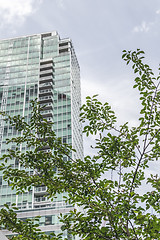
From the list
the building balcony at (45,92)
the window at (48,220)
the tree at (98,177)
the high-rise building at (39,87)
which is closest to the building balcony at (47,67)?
the high-rise building at (39,87)

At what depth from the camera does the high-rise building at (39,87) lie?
5453cm

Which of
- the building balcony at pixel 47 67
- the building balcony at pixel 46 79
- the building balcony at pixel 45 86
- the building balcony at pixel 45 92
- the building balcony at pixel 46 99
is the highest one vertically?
the building balcony at pixel 47 67

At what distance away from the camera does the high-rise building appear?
179 ft

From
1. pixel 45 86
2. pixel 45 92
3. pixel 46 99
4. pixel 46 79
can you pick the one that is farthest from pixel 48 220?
pixel 46 79

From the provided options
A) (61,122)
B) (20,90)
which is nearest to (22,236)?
(61,122)

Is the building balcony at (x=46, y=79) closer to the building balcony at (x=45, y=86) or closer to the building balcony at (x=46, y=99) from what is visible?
the building balcony at (x=45, y=86)

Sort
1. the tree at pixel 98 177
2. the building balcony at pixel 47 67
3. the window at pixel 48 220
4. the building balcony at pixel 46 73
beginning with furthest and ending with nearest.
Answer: the building balcony at pixel 47 67, the building balcony at pixel 46 73, the window at pixel 48 220, the tree at pixel 98 177

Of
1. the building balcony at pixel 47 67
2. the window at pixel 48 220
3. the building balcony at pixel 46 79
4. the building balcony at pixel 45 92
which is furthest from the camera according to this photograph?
→ the building balcony at pixel 47 67

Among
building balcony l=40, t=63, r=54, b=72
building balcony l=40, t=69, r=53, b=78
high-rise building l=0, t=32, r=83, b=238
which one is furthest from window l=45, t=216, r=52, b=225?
building balcony l=40, t=63, r=54, b=72

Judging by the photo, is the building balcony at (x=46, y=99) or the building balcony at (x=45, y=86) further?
the building balcony at (x=45, y=86)

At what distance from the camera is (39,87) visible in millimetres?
69562

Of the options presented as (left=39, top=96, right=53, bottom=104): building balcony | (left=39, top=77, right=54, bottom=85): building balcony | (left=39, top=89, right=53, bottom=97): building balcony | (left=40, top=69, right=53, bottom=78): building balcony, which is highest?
(left=40, top=69, right=53, bottom=78): building balcony

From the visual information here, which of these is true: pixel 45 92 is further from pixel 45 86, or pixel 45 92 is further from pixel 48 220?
pixel 48 220

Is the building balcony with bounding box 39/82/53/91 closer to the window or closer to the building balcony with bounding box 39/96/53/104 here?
the building balcony with bounding box 39/96/53/104
